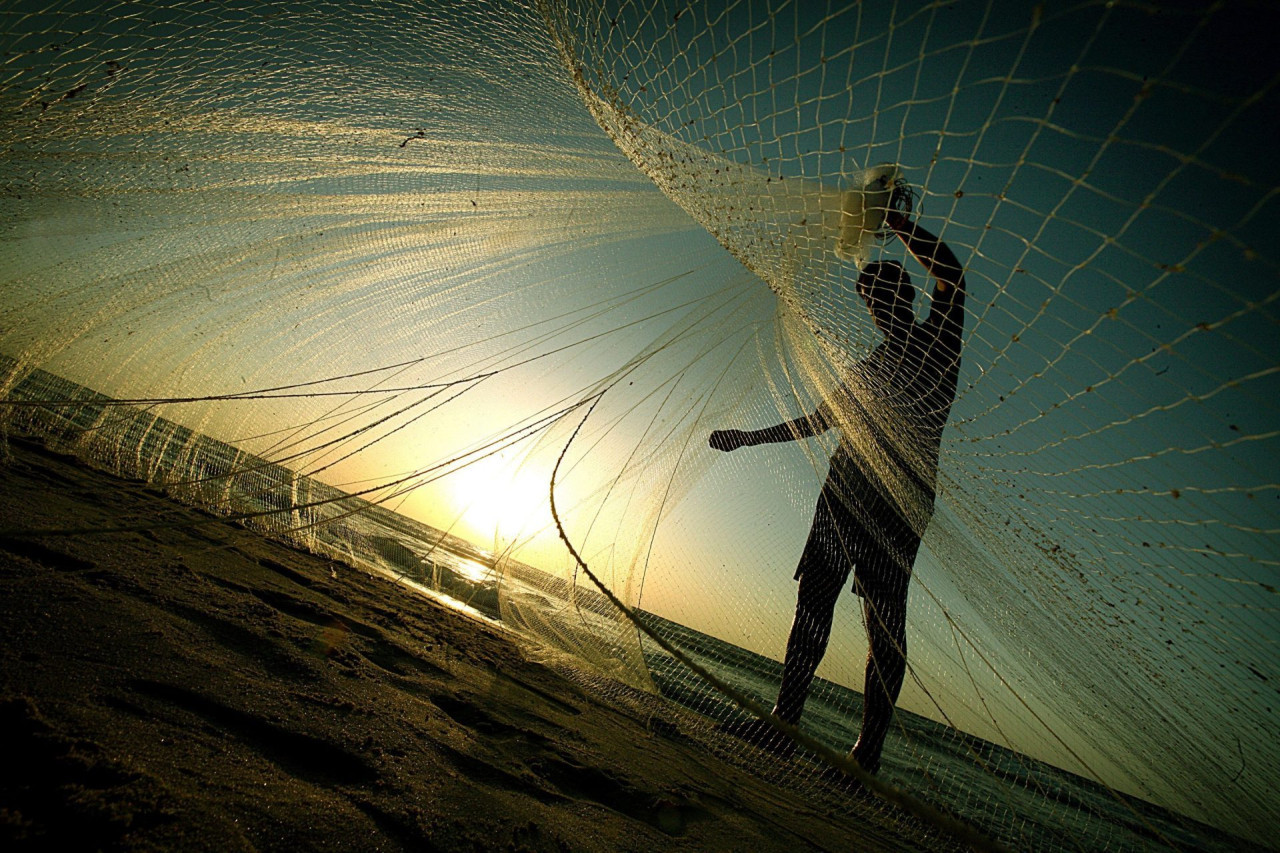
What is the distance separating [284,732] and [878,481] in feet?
9.42

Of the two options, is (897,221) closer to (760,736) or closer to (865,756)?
(865,756)

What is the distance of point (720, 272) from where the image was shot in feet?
10.9

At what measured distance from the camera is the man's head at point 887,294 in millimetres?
2221

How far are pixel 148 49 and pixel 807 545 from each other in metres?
4.18

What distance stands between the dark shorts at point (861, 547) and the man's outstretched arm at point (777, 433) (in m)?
0.39

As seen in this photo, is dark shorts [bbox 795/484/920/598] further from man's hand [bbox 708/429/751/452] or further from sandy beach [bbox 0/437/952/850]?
sandy beach [bbox 0/437/952/850]

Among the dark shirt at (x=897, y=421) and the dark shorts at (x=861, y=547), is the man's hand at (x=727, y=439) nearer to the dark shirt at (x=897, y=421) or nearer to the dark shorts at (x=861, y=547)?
the dark shirt at (x=897, y=421)

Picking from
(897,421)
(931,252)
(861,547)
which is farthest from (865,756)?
(931,252)

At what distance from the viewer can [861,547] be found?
9.54 feet

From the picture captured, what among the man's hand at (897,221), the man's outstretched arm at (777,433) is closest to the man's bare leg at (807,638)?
the man's outstretched arm at (777,433)

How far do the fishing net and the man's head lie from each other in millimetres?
80

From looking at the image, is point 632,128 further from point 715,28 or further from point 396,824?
point 396,824

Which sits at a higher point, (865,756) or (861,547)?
(861,547)

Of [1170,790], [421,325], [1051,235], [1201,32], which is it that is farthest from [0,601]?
[1170,790]
